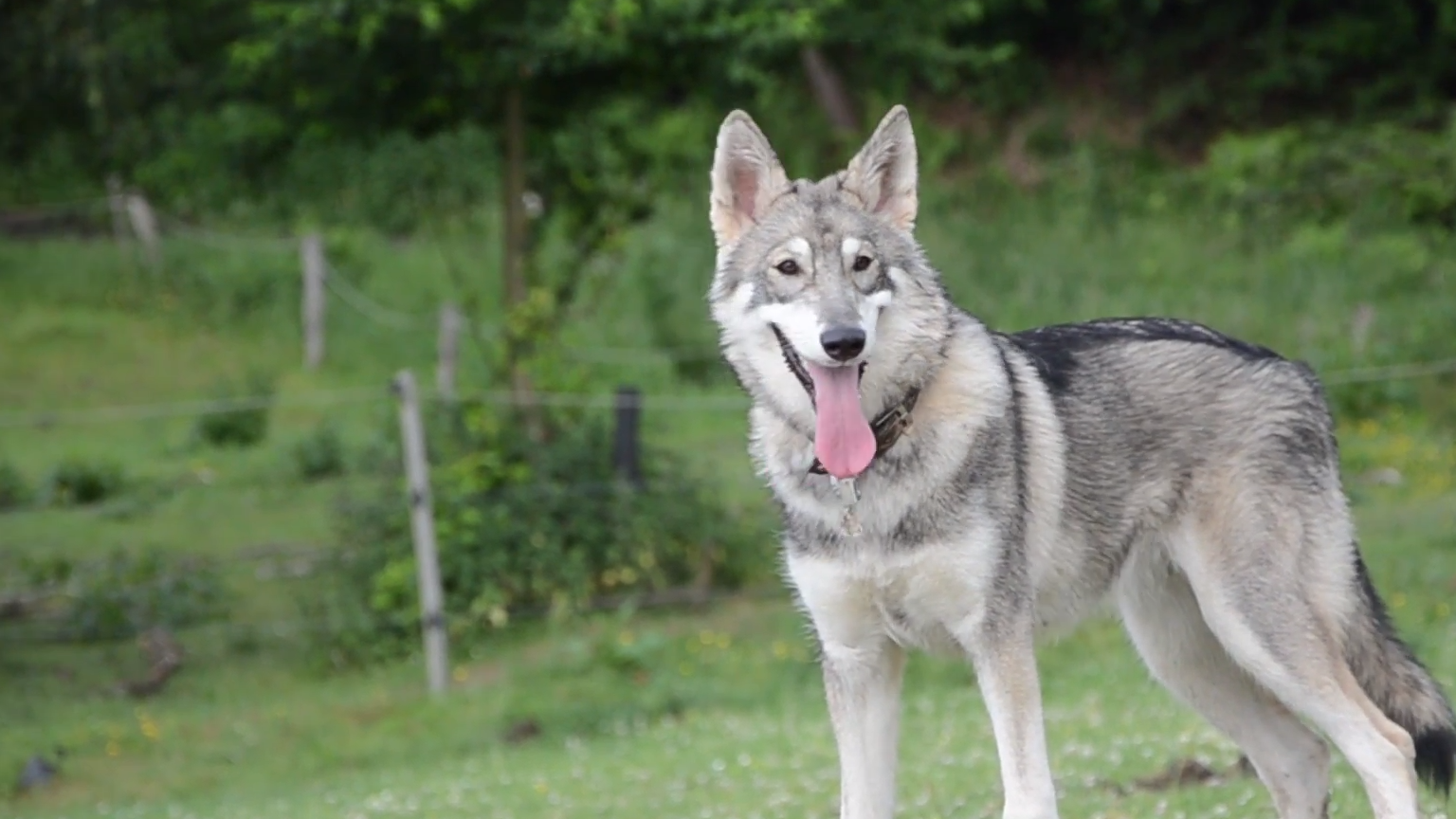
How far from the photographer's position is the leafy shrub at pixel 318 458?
17.3m

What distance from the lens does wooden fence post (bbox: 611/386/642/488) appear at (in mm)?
13680

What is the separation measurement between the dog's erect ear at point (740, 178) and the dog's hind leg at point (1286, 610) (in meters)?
1.68

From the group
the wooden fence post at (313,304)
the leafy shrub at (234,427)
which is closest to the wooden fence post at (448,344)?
the leafy shrub at (234,427)

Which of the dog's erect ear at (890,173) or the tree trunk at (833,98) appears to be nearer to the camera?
the dog's erect ear at (890,173)

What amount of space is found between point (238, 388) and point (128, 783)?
9425 millimetres

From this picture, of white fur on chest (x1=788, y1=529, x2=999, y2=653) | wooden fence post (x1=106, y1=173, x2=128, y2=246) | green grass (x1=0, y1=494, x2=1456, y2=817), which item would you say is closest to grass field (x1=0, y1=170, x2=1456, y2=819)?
green grass (x1=0, y1=494, x2=1456, y2=817)

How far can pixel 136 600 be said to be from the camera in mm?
13664

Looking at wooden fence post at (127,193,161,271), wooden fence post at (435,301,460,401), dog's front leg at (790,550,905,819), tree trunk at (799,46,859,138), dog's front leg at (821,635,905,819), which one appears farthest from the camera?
tree trunk at (799,46,859,138)

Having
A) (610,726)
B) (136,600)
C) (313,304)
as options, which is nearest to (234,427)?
(313,304)

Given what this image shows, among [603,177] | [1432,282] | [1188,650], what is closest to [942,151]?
[1432,282]

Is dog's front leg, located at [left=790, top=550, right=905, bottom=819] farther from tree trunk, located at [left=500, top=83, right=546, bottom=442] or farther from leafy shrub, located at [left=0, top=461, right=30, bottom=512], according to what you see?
leafy shrub, located at [left=0, top=461, right=30, bottom=512]

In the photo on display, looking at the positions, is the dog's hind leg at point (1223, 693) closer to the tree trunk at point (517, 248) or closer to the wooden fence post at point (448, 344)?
the tree trunk at point (517, 248)

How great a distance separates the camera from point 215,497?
16.8 meters

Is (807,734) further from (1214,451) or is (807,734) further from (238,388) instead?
(238,388)
